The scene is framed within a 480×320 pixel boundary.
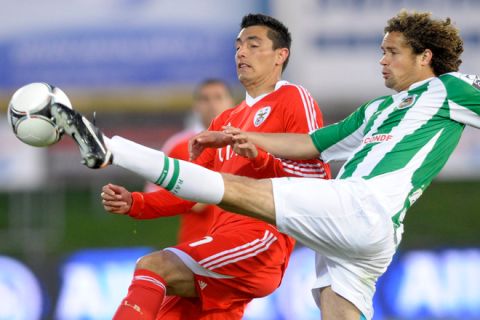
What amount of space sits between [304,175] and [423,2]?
38.3 feet

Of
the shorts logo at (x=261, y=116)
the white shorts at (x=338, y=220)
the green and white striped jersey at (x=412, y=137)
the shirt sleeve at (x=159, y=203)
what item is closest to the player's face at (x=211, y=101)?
the shirt sleeve at (x=159, y=203)

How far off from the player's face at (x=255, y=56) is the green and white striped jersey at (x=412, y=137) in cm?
82

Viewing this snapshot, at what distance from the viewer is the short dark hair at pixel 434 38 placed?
6.09 meters

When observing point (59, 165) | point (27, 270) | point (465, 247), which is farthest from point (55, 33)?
point (465, 247)

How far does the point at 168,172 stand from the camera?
5.36m

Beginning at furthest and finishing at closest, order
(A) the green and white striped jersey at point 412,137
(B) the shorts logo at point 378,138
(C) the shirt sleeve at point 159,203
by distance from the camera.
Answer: (C) the shirt sleeve at point 159,203, (B) the shorts logo at point 378,138, (A) the green and white striped jersey at point 412,137

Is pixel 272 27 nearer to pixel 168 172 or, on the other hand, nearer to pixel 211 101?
pixel 168 172

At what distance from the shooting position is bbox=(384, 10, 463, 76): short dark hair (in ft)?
20.0

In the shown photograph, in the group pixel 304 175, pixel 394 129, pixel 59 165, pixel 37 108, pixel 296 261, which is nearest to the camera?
pixel 37 108

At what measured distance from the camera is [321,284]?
19.8ft

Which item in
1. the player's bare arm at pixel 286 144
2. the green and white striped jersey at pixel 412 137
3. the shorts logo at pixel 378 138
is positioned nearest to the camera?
the green and white striped jersey at pixel 412 137

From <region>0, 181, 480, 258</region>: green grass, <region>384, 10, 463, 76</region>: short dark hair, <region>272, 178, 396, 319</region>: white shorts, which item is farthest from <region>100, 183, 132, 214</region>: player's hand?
<region>0, 181, 480, 258</region>: green grass

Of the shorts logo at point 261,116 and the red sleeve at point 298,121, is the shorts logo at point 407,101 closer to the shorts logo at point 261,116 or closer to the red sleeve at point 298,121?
the red sleeve at point 298,121

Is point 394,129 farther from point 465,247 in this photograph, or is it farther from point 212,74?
point 212,74
